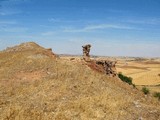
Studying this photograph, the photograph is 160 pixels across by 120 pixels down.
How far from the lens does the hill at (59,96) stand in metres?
18.0

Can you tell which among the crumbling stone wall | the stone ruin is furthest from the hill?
the crumbling stone wall

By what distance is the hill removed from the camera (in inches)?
707

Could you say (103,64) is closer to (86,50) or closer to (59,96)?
(86,50)

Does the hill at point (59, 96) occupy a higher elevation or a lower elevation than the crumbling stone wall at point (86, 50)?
lower

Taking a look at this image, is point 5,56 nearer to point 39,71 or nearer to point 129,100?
point 39,71

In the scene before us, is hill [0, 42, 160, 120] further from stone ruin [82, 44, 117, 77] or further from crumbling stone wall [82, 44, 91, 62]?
crumbling stone wall [82, 44, 91, 62]

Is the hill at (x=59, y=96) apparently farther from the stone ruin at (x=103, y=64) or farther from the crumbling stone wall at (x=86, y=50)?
the crumbling stone wall at (x=86, y=50)

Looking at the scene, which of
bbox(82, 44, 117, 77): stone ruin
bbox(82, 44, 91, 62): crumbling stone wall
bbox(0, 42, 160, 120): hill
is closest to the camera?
bbox(0, 42, 160, 120): hill

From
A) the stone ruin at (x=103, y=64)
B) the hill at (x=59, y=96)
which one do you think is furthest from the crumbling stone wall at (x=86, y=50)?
the hill at (x=59, y=96)

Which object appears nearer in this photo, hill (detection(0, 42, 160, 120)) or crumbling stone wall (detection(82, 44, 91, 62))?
hill (detection(0, 42, 160, 120))

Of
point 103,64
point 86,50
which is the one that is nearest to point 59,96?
point 86,50

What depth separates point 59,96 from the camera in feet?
72.8

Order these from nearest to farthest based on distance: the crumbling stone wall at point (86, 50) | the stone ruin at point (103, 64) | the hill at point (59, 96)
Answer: the hill at point (59, 96) < the stone ruin at point (103, 64) < the crumbling stone wall at point (86, 50)

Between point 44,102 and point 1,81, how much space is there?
8049mm
